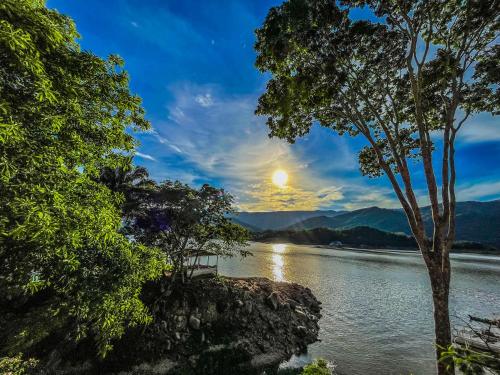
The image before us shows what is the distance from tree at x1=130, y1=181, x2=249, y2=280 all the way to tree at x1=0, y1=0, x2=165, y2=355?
9.31 m

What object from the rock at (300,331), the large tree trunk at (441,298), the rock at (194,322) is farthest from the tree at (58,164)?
the rock at (300,331)

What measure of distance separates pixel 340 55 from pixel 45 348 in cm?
2019

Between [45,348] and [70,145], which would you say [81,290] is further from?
[45,348]

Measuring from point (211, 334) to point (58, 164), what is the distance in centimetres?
1493

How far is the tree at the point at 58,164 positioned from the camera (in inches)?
147

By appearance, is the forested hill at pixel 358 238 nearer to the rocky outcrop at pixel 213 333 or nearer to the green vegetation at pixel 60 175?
the rocky outcrop at pixel 213 333

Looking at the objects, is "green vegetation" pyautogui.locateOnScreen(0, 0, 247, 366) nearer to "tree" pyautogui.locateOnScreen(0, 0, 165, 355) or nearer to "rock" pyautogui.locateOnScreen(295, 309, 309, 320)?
"tree" pyautogui.locateOnScreen(0, 0, 165, 355)

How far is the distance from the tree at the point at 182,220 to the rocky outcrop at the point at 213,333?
2.52 m

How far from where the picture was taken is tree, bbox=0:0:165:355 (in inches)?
147

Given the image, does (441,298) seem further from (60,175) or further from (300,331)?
(300,331)

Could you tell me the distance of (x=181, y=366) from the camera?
41.8ft

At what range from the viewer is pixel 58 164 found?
4.29 m

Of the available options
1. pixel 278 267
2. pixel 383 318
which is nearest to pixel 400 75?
pixel 383 318

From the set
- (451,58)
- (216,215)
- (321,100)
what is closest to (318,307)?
(216,215)
